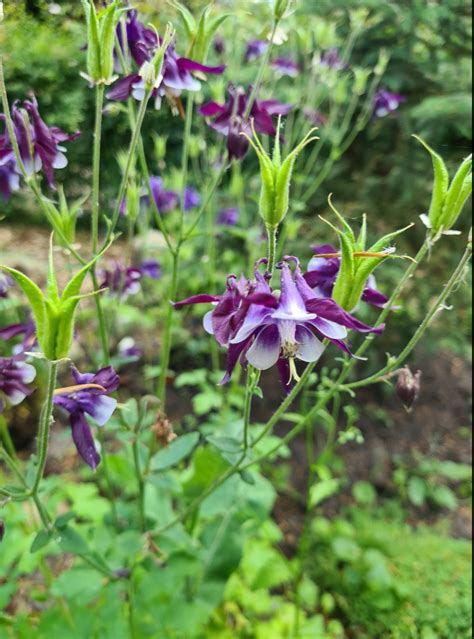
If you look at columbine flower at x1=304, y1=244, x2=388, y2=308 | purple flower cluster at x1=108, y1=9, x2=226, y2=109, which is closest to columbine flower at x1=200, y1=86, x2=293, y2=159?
purple flower cluster at x1=108, y1=9, x2=226, y2=109

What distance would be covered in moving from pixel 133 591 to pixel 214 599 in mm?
365

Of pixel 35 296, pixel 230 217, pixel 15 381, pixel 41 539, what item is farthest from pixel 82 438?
pixel 230 217

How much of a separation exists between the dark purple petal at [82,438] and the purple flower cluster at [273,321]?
1.37 ft

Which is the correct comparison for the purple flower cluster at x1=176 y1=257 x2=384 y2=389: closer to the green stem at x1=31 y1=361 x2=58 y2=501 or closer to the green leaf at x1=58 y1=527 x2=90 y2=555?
the green stem at x1=31 y1=361 x2=58 y2=501

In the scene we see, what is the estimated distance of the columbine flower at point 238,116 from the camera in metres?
1.38

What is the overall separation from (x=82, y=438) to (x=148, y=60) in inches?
35.4

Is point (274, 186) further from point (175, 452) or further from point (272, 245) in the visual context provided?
point (175, 452)

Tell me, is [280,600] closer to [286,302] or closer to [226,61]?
[286,302]

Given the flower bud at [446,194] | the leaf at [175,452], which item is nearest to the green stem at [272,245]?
the flower bud at [446,194]

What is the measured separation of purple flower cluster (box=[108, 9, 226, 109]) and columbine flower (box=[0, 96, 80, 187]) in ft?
0.54

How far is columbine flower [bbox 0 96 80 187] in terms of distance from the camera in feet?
3.77

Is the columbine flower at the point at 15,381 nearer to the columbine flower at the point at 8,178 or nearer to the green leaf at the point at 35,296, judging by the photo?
the green leaf at the point at 35,296

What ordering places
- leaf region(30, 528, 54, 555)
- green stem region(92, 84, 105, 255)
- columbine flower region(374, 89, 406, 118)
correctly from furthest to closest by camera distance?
columbine flower region(374, 89, 406, 118)
leaf region(30, 528, 54, 555)
green stem region(92, 84, 105, 255)

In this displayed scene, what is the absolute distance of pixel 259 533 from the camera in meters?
2.68
